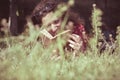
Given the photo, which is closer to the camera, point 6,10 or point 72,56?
point 72,56

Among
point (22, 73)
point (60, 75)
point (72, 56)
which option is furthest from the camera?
point (72, 56)

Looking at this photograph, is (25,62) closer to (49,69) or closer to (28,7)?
(49,69)

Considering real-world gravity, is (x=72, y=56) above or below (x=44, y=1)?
below

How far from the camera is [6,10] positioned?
7.61 meters

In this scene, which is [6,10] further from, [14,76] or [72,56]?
[14,76]

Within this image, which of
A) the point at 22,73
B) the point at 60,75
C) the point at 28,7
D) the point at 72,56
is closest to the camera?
the point at 22,73

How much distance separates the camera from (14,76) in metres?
1.24

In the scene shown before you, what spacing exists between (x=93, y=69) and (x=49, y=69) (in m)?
0.19

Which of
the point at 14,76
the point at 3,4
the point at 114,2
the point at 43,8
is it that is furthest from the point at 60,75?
the point at 3,4

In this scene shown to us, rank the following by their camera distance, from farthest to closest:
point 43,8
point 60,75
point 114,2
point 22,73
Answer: point 114,2
point 43,8
point 60,75
point 22,73

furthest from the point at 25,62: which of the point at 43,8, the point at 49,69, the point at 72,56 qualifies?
the point at 43,8

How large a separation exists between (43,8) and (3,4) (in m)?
4.20

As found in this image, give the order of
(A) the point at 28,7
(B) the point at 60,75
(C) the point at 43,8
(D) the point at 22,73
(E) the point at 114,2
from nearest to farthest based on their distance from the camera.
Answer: (D) the point at 22,73
(B) the point at 60,75
(C) the point at 43,8
(E) the point at 114,2
(A) the point at 28,7

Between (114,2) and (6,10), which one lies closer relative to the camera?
(114,2)
